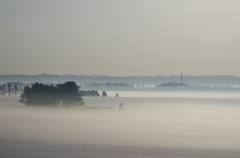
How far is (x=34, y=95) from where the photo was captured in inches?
2660

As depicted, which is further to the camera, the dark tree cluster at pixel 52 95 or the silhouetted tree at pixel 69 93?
the silhouetted tree at pixel 69 93

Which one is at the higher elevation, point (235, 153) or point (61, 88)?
point (61, 88)

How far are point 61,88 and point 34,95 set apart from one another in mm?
5443

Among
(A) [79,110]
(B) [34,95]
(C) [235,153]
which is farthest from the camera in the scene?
(A) [79,110]

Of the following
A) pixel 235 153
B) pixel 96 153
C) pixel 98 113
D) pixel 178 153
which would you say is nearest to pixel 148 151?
pixel 178 153

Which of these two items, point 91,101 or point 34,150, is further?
point 91,101

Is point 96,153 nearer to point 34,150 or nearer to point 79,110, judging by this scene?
point 34,150

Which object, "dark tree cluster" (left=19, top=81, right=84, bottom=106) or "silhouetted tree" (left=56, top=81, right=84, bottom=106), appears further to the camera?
"silhouetted tree" (left=56, top=81, right=84, bottom=106)

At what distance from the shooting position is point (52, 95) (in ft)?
230

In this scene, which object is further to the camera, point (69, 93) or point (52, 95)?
point (52, 95)

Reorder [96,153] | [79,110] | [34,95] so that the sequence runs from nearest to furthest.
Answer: [96,153], [34,95], [79,110]

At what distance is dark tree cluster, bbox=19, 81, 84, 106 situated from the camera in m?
67.5

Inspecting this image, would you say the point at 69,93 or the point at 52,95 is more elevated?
the point at 69,93

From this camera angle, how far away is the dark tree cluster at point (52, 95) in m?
67.5
